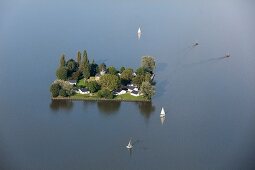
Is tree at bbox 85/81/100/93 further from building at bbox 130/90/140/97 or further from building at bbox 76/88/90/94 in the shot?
building at bbox 130/90/140/97

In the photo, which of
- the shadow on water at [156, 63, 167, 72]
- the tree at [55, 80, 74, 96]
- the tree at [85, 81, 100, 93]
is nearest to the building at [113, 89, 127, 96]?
the tree at [85, 81, 100, 93]

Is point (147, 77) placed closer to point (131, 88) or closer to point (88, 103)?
point (131, 88)

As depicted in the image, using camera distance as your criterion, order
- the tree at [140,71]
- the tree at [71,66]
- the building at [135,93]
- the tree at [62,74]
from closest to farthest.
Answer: the building at [135,93] → the tree at [62,74] → the tree at [140,71] → the tree at [71,66]

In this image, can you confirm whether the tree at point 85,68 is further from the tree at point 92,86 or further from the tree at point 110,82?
the tree at point 110,82

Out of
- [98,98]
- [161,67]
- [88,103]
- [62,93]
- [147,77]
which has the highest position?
[161,67]

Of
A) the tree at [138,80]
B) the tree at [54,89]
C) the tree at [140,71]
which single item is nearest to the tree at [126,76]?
the tree at [140,71]

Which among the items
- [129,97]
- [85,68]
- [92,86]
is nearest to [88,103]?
[92,86]
